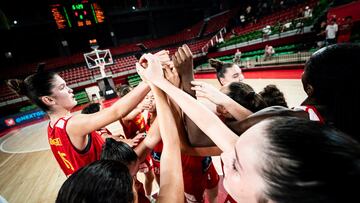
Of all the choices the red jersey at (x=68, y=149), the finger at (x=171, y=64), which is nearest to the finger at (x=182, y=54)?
the finger at (x=171, y=64)

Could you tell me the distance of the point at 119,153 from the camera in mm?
1270

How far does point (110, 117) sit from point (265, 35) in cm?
1301

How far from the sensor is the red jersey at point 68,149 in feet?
4.61

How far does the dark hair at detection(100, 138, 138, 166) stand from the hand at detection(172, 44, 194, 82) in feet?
2.05

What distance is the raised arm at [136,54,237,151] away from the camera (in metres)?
0.87

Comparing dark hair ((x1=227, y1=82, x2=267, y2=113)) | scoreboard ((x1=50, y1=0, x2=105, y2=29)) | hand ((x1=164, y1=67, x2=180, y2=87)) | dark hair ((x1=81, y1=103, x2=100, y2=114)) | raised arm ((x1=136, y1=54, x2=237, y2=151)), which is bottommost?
dark hair ((x1=81, y1=103, x2=100, y2=114))

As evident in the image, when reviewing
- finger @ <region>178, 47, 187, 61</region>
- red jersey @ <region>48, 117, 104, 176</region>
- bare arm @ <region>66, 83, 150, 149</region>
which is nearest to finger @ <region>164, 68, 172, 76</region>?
finger @ <region>178, 47, 187, 61</region>

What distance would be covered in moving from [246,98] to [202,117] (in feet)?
2.15

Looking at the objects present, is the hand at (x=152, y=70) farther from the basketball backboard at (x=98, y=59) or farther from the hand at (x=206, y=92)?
the basketball backboard at (x=98, y=59)

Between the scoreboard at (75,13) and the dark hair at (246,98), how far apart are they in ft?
58.7

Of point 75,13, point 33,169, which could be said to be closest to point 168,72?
point 33,169

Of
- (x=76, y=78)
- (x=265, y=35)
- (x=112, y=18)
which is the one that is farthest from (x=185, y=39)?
(x=76, y=78)

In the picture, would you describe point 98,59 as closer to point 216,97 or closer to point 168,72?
point 168,72

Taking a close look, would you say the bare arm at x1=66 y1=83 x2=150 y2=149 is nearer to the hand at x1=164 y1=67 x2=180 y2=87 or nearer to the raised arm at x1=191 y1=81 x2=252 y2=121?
the hand at x1=164 y1=67 x2=180 y2=87
